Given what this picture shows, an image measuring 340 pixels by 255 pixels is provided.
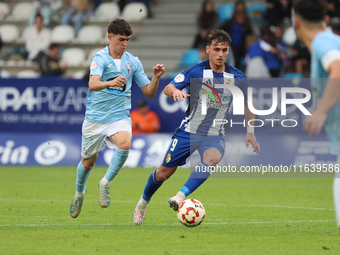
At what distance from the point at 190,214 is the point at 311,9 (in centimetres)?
309

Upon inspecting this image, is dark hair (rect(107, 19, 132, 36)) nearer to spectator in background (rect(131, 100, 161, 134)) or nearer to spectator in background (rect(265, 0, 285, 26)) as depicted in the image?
spectator in background (rect(131, 100, 161, 134))

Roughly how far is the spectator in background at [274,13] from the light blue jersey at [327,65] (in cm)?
1418

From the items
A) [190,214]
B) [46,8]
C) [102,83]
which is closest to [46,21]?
[46,8]

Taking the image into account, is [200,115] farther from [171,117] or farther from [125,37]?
[171,117]

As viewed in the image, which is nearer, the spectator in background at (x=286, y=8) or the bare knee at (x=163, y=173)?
the bare knee at (x=163, y=173)

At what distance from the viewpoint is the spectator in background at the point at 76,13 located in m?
21.0

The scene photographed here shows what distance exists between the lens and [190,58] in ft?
60.5

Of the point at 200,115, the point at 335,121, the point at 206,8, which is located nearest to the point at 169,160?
the point at 200,115

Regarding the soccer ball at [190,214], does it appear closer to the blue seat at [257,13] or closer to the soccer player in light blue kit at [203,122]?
the soccer player in light blue kit at [203,122]

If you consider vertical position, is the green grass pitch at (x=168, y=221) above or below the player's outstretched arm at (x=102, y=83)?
below

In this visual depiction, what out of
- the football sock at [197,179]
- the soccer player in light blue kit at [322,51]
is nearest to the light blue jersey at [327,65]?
the soccer player in light blue kit at [322,51]

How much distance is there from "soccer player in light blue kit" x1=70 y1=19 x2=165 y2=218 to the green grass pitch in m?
0.67

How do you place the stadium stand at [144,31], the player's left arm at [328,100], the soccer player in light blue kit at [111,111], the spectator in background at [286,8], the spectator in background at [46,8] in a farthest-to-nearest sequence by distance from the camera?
the spectator in background at [46,8] → the stadium stand at [144,31] → the spectator in background at [286,8] → the soccer player in light blue kit at [111,111] → the player's left arm at [328,100]

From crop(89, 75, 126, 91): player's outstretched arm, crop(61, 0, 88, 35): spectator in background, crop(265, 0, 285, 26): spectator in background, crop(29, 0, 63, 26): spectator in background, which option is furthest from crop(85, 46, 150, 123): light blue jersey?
crop(29, 0, 63, 26): spectator in background
